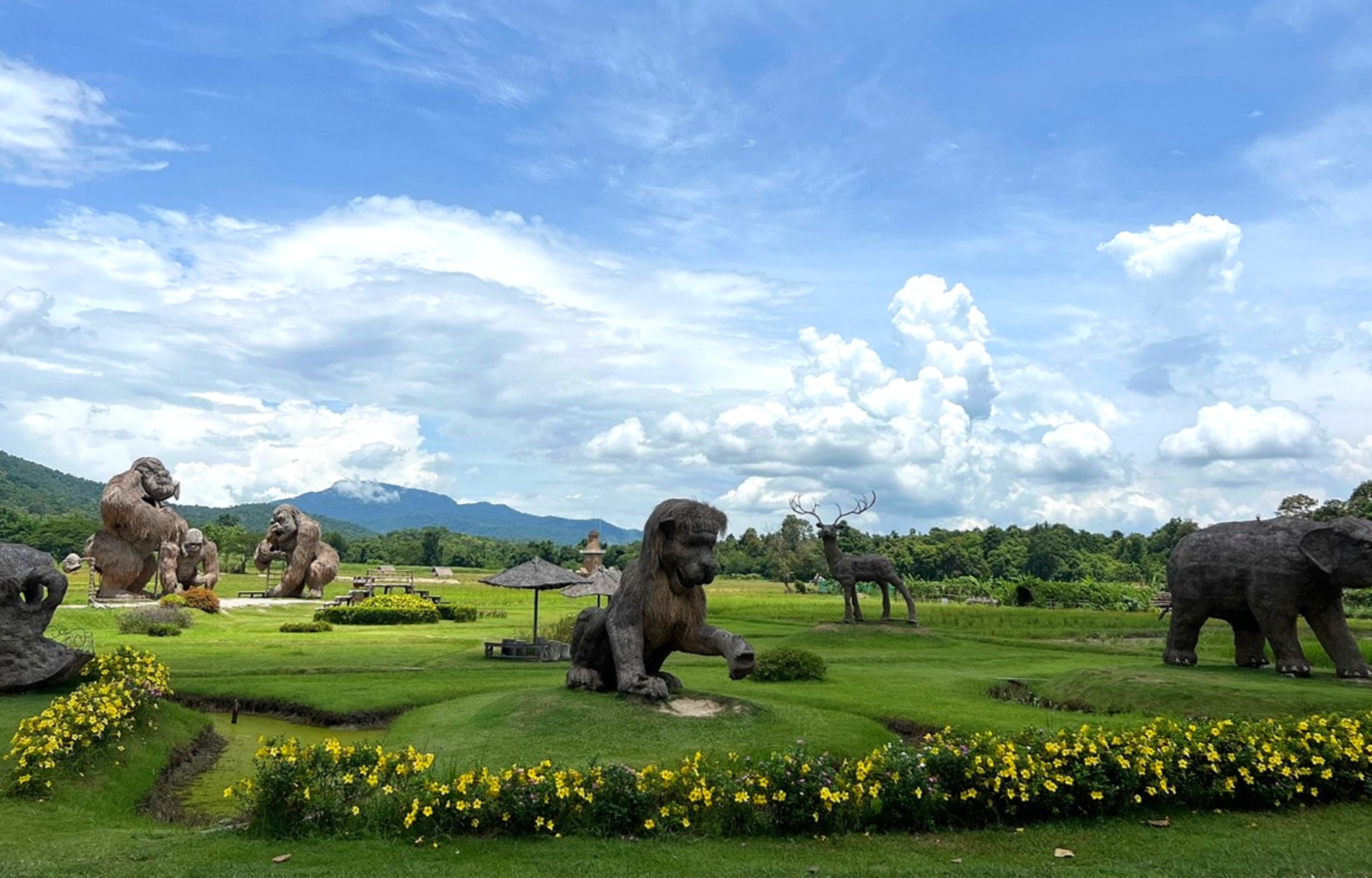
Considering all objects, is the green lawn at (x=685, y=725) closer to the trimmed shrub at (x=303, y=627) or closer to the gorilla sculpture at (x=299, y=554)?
the trimmed shrub at (x=303, y=627)

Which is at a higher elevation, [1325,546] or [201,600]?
[1325,546]

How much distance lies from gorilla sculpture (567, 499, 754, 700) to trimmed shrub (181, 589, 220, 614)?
71.6 feet

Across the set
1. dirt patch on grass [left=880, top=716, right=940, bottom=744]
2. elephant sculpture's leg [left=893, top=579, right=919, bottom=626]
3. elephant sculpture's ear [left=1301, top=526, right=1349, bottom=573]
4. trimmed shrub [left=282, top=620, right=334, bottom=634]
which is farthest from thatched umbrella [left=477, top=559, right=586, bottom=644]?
elephant sculpture's ear [left=1301, top=526, right=1349, bottom=573]

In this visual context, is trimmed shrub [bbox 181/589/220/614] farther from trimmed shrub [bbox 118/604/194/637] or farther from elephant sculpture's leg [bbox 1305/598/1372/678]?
elephant sculpture's leg [bbox 1305/598/1372/678]

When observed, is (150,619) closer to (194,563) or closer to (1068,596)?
(194,563)

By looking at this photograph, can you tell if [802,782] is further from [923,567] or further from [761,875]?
[923,567]

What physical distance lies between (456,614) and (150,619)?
38.4ft

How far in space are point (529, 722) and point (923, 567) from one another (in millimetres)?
66763

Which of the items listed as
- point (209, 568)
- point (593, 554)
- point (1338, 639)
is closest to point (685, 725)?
point (1338, 639)

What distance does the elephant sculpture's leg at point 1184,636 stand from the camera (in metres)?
15.1

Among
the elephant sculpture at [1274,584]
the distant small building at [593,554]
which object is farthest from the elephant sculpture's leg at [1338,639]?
the distant small building at [593,554]

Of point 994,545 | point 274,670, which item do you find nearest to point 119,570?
point 274,670

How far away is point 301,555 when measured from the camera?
3856 centimetres

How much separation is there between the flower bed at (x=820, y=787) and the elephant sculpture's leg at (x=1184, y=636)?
24.7 feet
